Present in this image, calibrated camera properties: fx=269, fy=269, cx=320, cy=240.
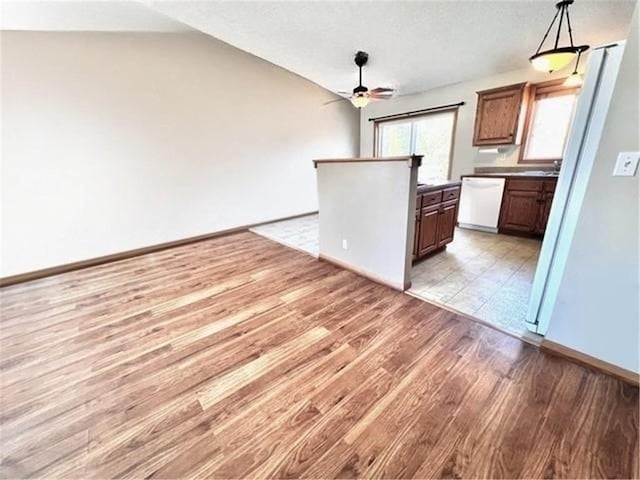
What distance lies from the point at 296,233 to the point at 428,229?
7.41ft

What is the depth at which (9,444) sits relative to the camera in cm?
123

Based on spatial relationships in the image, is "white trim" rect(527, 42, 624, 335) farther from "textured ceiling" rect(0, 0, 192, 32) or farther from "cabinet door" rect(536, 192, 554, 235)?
"textured ceiling" rect(0, 0, 192, 32)

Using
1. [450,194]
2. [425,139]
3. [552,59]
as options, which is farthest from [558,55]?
[425,139]

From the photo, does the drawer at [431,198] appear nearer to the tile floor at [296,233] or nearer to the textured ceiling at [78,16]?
the tile floor at [296,233]

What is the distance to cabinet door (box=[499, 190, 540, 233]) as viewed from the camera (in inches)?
146

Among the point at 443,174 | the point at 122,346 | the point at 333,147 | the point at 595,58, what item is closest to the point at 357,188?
the point at 595,58

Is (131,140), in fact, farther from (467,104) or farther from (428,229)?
(467,104)

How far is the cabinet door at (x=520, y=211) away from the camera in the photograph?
3705mm

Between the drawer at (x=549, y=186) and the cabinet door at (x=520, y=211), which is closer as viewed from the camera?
the drawer at (x=549, y=186)

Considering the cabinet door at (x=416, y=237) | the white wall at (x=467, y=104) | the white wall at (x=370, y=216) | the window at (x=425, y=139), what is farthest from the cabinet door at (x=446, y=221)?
the white wall at (x=467, y=104)

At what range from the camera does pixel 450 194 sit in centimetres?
313

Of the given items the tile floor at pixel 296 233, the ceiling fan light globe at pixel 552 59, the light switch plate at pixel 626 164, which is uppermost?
the ceiling fan light globe at pixel 552 59

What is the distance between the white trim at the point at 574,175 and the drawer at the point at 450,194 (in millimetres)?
1389

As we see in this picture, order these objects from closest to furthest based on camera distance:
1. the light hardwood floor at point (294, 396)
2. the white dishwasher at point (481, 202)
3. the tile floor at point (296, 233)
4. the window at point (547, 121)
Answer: the light hardwood floor at point (294, 396), the window at point (547, 121), the tile floor at point (296, 233), the white dishwasher at point (481, 202)
